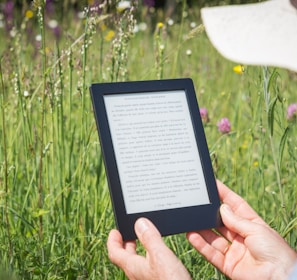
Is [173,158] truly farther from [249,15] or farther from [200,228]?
[249,15]

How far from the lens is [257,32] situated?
44.8 inches

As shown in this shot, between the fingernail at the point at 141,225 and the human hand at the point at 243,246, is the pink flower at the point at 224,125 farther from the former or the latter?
the fingernail at the point at 141,225

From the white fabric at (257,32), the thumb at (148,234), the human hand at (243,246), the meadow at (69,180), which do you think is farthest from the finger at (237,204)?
the white fabric at (257,32)

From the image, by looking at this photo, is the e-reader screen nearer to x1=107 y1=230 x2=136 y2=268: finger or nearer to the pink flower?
x1=107 y1=230 x2=136 y2=268: finger

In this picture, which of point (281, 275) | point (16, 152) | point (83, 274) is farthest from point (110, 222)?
point (281, 275)

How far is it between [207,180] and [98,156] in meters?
0.69

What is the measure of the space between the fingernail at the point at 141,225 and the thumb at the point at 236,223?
0.22 metres

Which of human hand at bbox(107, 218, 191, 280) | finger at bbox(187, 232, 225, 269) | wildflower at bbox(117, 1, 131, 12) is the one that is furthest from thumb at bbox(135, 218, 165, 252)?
wildflower at bbox(117, 1, 131, 12)

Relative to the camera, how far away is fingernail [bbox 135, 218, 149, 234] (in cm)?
145

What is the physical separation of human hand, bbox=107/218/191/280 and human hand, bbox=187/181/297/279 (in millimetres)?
187

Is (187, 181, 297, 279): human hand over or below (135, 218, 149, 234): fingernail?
below

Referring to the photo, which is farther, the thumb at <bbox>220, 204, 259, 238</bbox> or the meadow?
the meadow

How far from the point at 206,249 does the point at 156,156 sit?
24cm

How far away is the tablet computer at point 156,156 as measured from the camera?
4.93ft
